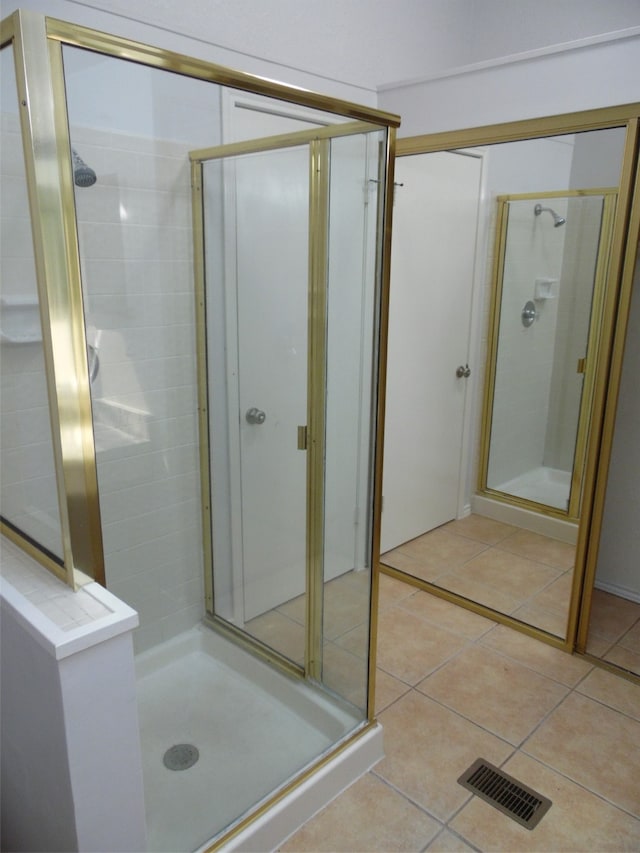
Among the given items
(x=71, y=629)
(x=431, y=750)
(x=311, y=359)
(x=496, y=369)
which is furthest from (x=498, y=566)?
(x=71, y=629)

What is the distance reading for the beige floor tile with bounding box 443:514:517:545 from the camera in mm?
3189

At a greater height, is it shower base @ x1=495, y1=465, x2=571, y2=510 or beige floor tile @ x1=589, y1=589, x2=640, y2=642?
shower base @ x1=495, y1=465, x2=571, y2=510

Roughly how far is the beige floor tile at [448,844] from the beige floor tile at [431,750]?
0.06m

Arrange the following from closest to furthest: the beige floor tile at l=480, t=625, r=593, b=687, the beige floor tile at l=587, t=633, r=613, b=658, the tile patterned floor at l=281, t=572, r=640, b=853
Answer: the tile patterned floor at l=281, t=572, r=640, b=853
the beige floor tile at l=480, t=625, r=593, b=687
the beige floor tile at l=587, t=633, r=613, b=658

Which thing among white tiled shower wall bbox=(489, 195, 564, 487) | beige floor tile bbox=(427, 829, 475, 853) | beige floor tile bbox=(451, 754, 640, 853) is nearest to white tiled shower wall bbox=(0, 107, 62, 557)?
beige floor tile bbox=(427, 829, 475, 853)

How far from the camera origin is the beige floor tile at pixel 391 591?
2866mm

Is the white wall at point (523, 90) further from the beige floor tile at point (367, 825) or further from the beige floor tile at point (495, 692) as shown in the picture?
the beige floor tile at point (367, 825)

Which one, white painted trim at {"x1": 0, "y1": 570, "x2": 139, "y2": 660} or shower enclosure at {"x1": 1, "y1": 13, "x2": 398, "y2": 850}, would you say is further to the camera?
shower enclosure at {"x1": 1, "y1": 13, "x2": 398, "y2": 850}

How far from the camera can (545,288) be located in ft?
9.41

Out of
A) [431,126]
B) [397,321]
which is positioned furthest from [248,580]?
[431,126]

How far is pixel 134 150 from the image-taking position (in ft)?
5.98

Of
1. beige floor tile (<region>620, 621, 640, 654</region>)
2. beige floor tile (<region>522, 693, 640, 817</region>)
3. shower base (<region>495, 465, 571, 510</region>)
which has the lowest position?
beige floor tile (<region>522, 693, 640, 817</region>)

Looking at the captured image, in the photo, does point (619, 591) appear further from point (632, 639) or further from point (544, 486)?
point (544, 486)

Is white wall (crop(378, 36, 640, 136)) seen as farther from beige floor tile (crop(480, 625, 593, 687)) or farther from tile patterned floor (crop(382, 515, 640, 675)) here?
beige floor tile (crop(480, 625, 593, 687))
